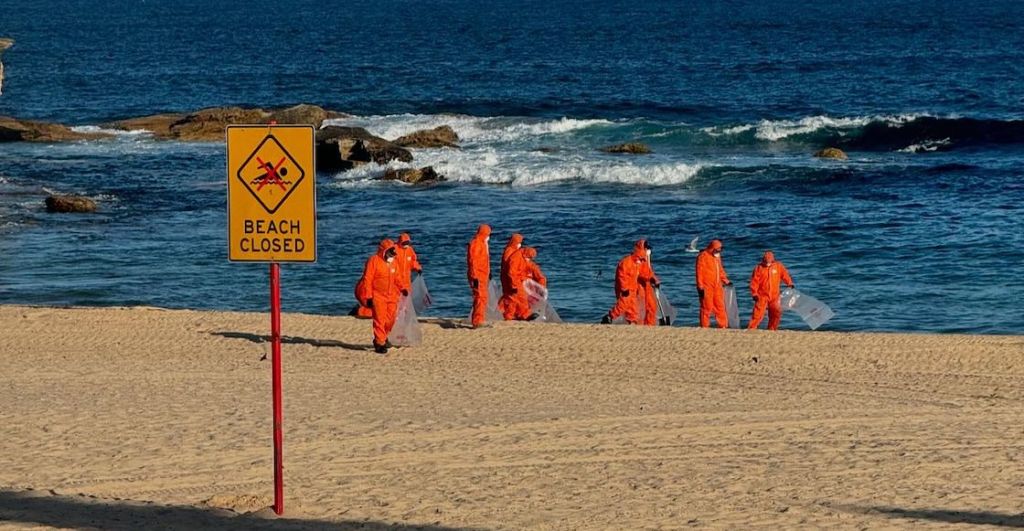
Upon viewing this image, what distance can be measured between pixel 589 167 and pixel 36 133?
19571 mm

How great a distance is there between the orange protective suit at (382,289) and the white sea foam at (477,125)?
3234cm

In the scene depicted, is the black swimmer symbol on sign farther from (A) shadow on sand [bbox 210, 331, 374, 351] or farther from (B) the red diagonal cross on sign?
(A) shadow on sand [bbox 210, 331, 374, 351]

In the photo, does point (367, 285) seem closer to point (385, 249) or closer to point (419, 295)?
point (385, 249)

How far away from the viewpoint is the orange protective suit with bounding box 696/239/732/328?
74.4 feet

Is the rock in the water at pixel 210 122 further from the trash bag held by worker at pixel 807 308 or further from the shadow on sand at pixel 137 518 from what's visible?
the shadow on sand at pixel 137 518

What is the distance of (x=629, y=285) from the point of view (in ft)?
74.8

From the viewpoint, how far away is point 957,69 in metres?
75.1

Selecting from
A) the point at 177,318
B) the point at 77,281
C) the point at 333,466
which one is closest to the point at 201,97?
the point at 77,281

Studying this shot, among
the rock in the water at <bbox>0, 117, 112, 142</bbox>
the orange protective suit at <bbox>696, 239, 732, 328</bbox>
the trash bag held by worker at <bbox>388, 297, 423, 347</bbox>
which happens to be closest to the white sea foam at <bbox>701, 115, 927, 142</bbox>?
the rock in the water at <bbox>0, 117, 112, 142</bbox>

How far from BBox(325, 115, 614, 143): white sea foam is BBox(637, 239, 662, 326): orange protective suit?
95.6 feet

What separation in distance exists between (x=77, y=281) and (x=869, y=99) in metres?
42.0

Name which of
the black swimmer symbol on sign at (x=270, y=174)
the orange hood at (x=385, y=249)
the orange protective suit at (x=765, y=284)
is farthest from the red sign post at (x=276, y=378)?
the orange protective suit at (x=765, y=284)

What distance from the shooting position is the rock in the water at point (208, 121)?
51.7 metres

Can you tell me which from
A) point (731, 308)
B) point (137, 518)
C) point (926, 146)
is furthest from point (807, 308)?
point (926, 146)
